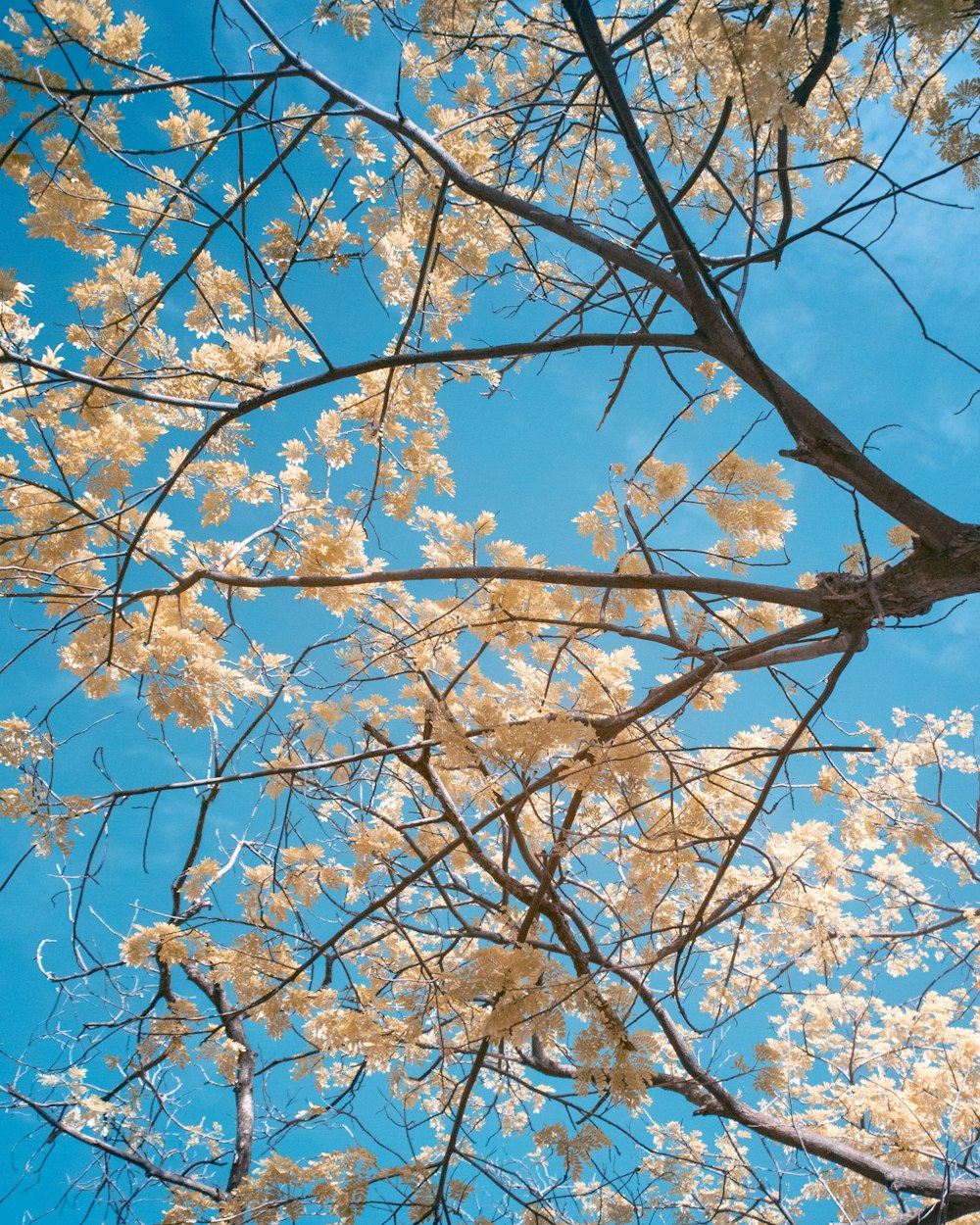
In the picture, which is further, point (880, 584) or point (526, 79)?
point (526, 79)

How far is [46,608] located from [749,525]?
249 cm

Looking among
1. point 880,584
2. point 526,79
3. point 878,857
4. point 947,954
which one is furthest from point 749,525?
point 947,954

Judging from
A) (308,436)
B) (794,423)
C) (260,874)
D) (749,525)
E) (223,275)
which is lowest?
(260,874)

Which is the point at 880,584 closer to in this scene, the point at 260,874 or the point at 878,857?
the point at 260,874

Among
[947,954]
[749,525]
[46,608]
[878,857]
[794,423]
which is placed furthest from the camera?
[947,954]

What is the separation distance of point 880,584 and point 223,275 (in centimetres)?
230

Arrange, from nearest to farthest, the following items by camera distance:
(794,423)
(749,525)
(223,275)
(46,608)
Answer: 1. (794,423)
2. (749,525)
3. (223,275)
4. (46,608)

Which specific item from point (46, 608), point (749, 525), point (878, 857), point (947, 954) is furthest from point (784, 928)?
point (46, 608)

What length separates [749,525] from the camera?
2.41 meters

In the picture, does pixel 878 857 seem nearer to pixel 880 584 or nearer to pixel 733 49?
pixel 880 584

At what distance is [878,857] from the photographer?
468cm

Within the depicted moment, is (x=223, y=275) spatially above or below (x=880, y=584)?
above

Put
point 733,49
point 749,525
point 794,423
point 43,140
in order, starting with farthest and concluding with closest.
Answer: point 749,525
point 43,140
point 794,423
point 733,49

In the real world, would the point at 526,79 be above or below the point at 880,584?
above
